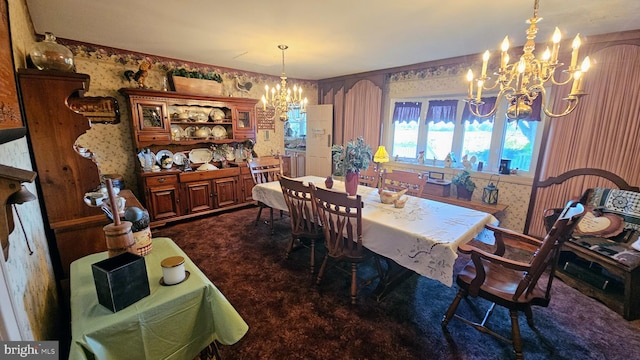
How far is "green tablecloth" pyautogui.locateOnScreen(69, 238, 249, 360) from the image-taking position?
880mm

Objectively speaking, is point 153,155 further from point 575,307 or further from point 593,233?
point 593,233

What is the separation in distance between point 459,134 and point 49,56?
4.53 m

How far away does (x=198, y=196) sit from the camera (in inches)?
154

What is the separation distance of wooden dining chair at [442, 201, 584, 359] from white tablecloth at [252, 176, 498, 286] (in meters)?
0.14

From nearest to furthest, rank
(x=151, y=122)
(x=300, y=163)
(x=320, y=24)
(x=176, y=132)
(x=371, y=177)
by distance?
(x=320, y=24) < (x=371, y=177) < (x=151, y=122) < (x=176, y=132) < (x=300, y=163)

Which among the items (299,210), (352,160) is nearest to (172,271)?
(299,210)

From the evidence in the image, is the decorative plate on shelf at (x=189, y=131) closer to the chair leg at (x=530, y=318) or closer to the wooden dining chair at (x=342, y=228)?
the wooden dining chair at (x=342, y=228)

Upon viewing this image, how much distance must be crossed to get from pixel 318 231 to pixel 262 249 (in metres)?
0.89

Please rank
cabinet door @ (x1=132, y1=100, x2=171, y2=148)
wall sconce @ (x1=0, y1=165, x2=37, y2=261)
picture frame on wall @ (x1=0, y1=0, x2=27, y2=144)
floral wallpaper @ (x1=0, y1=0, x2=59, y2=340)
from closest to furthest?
wall sconce @ (x1=0, y1=165, x2=37, y2=261), floral wallpaper @ (x1=0, y1=0, x2=59, y2=340), picture frame on wall @ (x1=0, y1=0, x2=27, y2=144), cabinet door @ (x1=132, y1=100, x2=171, y2=148)

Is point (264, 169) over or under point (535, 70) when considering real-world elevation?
under

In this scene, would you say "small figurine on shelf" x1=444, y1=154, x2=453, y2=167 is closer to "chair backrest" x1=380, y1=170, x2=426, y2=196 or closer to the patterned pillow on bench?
"chair backrest" x1=380, y1=170, x2=426, y2=196

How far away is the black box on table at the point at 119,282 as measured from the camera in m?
0.91

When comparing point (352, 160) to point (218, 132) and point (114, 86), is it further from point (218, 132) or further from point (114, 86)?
point (114, 86)

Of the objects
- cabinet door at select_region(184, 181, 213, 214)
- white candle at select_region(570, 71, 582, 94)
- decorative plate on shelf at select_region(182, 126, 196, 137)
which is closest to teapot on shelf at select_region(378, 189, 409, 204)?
white candle at select_region(570, 71, 582, 94)
